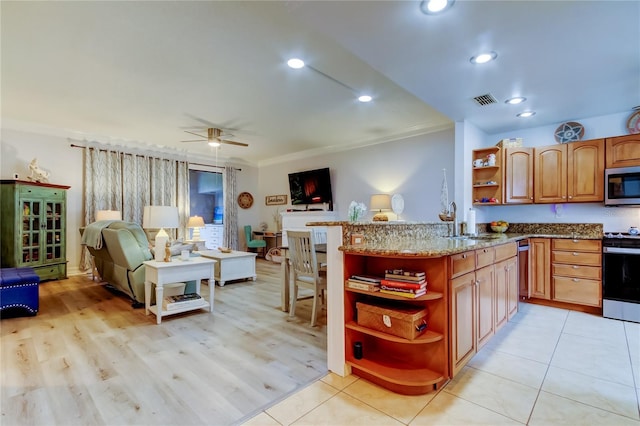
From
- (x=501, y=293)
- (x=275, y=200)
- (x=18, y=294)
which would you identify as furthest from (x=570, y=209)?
(x=18, y=294)

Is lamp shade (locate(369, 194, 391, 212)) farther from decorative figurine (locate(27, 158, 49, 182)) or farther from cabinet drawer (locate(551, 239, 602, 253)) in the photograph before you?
decorative figurine (locate(27, 158, 49, 182))

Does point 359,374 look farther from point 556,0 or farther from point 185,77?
point 185,77

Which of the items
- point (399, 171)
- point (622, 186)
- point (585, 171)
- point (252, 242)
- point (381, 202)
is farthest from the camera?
point (252, 242)

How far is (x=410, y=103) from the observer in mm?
4273

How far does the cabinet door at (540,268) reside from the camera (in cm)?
369

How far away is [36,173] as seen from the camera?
499 cm

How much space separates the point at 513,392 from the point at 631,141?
10.6ft

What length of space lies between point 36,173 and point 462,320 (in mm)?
6458

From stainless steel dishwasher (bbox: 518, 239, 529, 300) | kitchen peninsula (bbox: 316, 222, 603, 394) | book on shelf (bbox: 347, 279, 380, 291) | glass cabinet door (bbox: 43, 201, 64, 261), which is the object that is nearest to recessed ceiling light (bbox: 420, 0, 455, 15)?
kitchen peninsula (bbox: 316, 222, 603, 394)

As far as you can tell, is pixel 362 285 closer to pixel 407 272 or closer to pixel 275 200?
pixel 407 272

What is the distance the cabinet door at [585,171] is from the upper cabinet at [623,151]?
0.07 meters

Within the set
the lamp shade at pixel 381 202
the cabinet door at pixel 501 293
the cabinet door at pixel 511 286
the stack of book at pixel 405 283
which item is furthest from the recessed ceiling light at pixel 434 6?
the lamp shade at pixel 381 202

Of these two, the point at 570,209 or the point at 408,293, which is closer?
the point at 408,293

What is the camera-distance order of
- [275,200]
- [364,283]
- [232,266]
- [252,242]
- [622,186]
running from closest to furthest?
[364,283] < [622,186] < [232,266] < [252,242] < [275,200]
